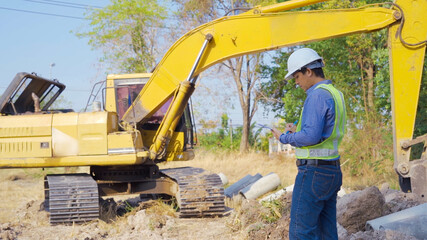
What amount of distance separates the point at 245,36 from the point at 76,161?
3.40 meters

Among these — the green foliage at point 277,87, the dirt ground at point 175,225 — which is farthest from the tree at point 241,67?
the dirt ground at point 175,225

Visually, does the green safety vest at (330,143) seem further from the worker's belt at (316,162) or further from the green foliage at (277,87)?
the green foliage at (277,87)

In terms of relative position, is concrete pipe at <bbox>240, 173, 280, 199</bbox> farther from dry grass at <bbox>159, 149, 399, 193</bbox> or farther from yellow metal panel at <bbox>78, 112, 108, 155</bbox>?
yellow metal panel at <bbox>78, 112, 108, 155</bbox>

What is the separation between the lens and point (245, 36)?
26.2ft

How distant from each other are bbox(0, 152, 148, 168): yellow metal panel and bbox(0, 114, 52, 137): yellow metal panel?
42cm

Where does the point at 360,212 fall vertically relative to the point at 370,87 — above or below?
below

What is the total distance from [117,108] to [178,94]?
1.38 m

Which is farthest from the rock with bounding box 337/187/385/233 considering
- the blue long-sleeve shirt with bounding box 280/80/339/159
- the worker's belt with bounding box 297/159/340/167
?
the blue long-sleeve shirt with bounding box 280/80/339/159

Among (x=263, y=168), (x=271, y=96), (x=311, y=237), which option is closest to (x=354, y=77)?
(x=263, y=168)

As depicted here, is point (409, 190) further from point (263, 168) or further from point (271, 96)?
point (271, 96)

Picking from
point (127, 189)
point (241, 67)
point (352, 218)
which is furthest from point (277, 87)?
point (352, 218)

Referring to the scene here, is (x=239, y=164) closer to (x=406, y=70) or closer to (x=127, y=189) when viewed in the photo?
(x=127, y=189)

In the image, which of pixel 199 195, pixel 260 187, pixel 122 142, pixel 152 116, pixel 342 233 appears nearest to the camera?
pixel 342 233

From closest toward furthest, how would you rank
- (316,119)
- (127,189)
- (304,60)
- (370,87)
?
(316,119), (304,60), (127,189), (370,87)
